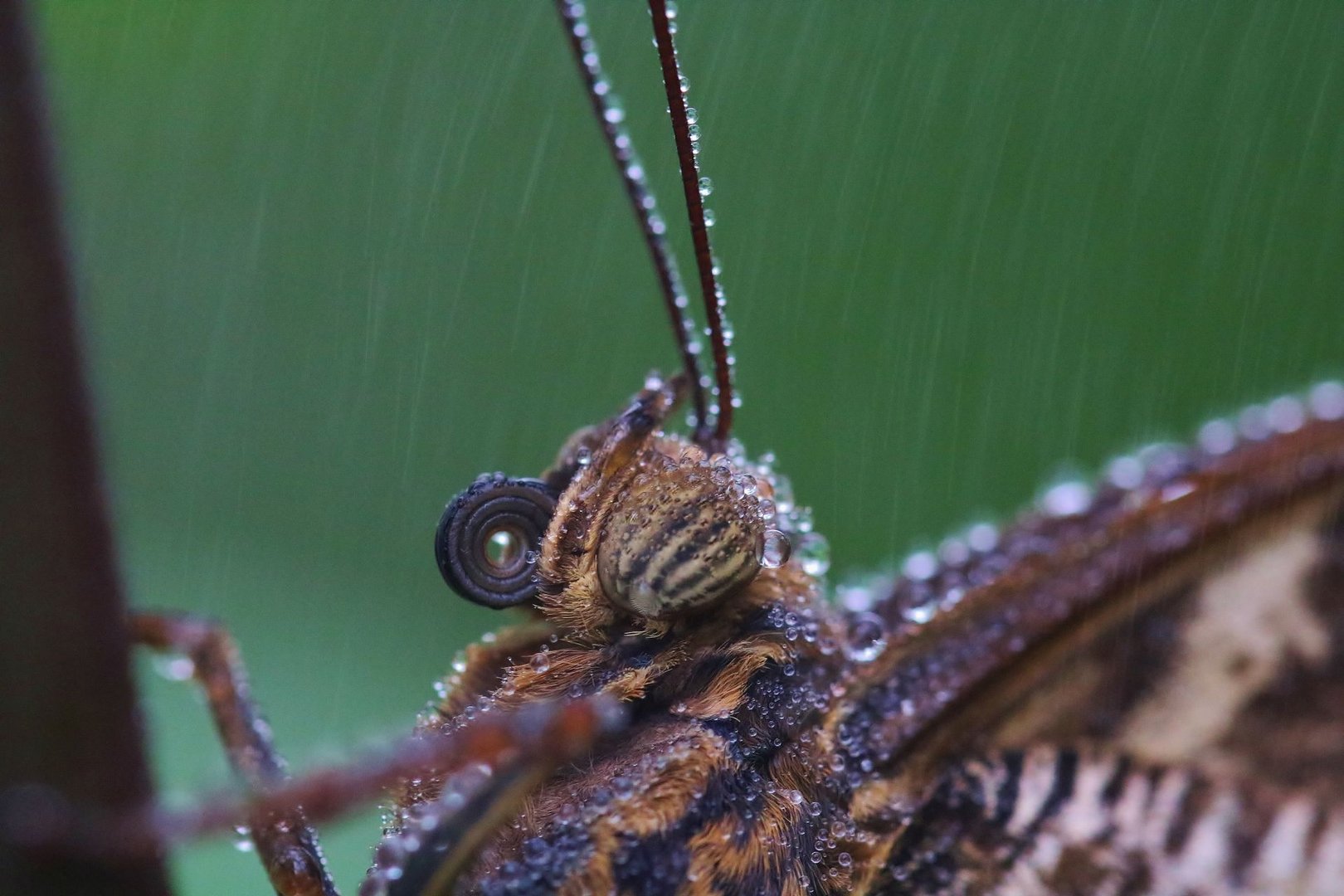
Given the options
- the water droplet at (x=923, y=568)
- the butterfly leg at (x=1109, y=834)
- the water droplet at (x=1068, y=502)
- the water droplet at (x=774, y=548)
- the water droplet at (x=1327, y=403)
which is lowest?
the butterfly leg at (x=1109, y=834)

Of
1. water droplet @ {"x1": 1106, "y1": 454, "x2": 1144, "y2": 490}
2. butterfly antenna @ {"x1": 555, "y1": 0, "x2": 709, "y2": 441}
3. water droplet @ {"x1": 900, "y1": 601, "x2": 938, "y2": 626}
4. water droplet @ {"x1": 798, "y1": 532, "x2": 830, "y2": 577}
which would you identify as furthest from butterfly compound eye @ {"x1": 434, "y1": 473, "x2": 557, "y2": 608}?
water droplet @ {"x1": 1106, "y1": 454, "x2": 1144, "y2": 490}

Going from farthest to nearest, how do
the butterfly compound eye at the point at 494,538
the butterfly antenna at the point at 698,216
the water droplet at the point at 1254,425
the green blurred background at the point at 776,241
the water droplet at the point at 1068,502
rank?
1. the green blurred background at the point at 776,241
2. the water droplet at the point at 1068,502
3. the water droplet at the point at 1254,425
4. the butterfly compound eye at the point at 494,538
5. the butterfly antenna at the point at 698,216

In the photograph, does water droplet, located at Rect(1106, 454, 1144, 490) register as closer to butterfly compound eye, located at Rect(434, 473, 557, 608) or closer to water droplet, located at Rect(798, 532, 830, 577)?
water droplet, located at Rect(798, 532, 830, 577)

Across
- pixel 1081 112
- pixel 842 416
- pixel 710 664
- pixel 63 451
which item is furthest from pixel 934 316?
pixel 63 451

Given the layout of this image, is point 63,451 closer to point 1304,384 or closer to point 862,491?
point 862,491

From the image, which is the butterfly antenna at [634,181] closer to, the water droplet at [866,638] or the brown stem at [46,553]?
the water droplet at [866,638]

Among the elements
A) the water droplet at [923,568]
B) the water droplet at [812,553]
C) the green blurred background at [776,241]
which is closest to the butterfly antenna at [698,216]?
the water droplet at [812,553]
